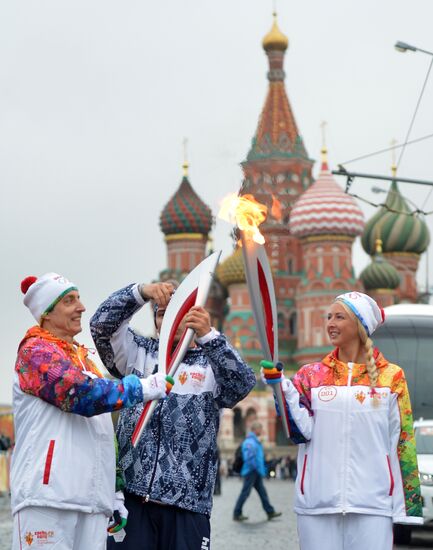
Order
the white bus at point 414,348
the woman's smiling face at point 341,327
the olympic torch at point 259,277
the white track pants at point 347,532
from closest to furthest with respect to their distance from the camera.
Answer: the olympic torch at point 259,277, the white track pants at point 347,532, the woman's smiling face at point 341,327, the white bus at point 414,348

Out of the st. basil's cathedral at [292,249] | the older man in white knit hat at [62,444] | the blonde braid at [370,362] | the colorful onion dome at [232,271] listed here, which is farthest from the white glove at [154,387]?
the colorful onion dome at [232,271]

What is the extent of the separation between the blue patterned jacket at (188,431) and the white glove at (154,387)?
1.11 ft

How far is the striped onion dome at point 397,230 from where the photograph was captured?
8775cm

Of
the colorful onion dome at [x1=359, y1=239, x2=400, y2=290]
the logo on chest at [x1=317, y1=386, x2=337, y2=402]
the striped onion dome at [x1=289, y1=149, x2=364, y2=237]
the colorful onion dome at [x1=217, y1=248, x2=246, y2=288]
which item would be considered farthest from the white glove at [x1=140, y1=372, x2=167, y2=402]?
the colorful onion dome at [x1=359, y1=239, x2=400, y2=290]

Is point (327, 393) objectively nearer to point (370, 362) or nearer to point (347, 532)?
point (370, 362)

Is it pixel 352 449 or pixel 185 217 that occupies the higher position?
pixel 185 217

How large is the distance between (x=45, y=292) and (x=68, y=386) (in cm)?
46

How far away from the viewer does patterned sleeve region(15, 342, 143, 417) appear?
5375mm

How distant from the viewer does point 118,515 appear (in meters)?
5.69

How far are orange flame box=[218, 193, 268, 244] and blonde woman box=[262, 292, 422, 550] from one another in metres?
0.58

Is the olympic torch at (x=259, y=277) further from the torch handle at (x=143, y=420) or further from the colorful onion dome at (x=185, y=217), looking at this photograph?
the colorful onion dome at (x=185, y=217)

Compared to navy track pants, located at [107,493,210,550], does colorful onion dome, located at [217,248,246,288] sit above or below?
above

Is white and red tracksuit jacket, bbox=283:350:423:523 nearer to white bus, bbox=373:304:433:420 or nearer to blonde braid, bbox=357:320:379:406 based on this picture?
blonde braid, bbox=357:320:379:406

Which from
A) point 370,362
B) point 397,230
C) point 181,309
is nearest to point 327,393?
point 370,362
